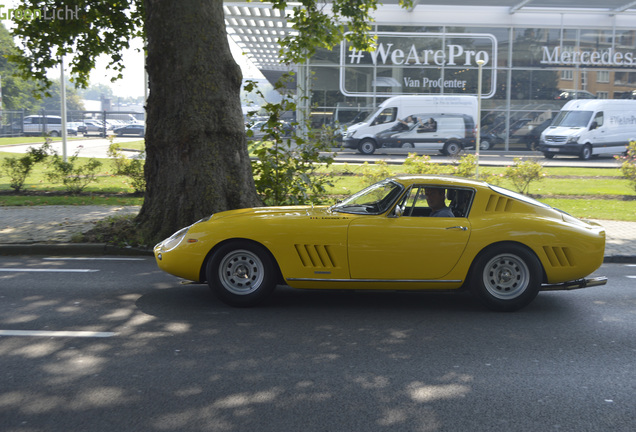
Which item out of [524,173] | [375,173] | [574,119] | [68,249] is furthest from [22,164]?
[574,119]

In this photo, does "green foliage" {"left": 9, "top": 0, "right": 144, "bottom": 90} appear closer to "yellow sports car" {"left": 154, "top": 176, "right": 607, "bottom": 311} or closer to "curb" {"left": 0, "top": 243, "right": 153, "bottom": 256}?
"curb" {"left": 0, "top": 243, "right": 153, "bottom": 256}

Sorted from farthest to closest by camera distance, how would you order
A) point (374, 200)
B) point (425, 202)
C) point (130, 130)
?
point (130, 130) → point (374, 200) → point (425, 202)

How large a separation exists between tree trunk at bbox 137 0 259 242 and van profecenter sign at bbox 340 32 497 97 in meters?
25.8

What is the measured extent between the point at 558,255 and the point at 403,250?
1616mm

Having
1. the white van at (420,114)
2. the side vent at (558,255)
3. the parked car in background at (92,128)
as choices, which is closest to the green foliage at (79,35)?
the side vent at (558,255)

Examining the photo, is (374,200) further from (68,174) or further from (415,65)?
(415,65)

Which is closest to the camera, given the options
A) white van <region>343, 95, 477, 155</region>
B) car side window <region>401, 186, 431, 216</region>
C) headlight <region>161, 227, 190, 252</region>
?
car side window <region>401, 186, 431, 216</region>

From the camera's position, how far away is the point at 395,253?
656 centimetres

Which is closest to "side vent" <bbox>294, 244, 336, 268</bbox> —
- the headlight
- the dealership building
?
the headlight

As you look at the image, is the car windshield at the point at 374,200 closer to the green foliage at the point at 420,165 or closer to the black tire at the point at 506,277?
the black tire at the point at 506,277

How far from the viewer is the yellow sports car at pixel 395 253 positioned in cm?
659

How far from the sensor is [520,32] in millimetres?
36344

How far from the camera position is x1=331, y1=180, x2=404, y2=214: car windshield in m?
6.88

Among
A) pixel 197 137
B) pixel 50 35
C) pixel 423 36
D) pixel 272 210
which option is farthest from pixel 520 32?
pixel 272 210
